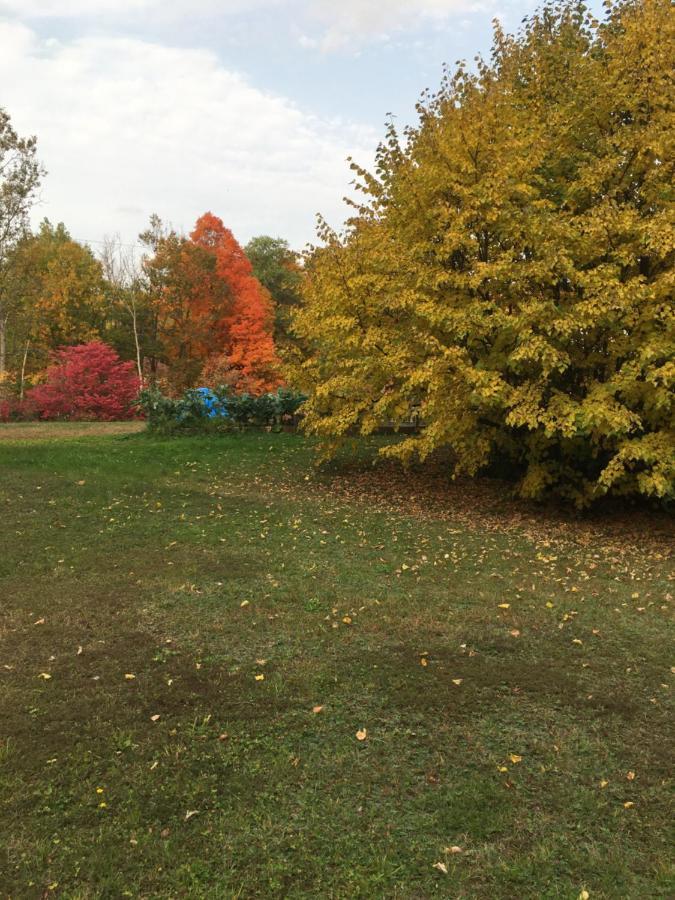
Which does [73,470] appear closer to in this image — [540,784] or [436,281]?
[436,281]

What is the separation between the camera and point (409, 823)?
2816 millimetres

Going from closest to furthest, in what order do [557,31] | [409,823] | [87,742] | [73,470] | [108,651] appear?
[409,823], [87,742], [108,651], [557,31], [73,470]

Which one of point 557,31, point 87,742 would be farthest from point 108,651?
point 557,31

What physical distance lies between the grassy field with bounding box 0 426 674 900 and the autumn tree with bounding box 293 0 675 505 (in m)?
1.47

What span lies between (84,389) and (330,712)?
19.3 metres

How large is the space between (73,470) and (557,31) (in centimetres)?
997

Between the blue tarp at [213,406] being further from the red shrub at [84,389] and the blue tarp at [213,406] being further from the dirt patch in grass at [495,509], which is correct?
the red shrub at [84,389]

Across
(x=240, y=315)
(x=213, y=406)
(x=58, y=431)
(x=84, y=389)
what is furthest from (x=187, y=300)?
Result: (x=213, y=406)

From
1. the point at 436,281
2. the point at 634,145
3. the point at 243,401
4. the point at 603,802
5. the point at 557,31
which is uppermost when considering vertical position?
the point at 557,31

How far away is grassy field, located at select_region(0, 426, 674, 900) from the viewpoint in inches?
102

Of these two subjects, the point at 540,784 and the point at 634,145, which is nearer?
the point at 540,784

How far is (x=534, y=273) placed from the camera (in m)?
7.16

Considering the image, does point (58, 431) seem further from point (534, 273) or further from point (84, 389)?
point (534, 273)

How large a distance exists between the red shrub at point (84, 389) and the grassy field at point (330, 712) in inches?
553
